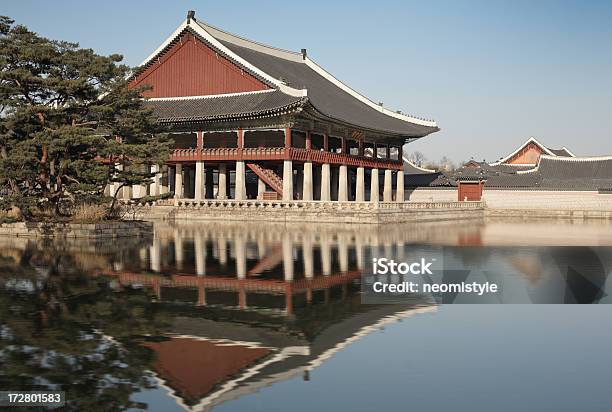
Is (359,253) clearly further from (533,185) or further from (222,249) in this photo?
(533,185)

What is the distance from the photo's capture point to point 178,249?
29.4 meters

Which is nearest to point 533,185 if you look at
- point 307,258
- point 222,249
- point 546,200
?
point 546,200

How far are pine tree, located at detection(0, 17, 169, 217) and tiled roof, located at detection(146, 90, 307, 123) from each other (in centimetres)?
1823

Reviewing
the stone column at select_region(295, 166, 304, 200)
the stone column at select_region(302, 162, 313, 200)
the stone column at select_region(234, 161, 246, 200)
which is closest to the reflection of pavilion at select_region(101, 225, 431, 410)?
the stone column at select_region(234, 161, 246, 200)

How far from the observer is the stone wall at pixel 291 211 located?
51281mm

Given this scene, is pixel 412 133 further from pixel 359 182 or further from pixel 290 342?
pixel 290 342

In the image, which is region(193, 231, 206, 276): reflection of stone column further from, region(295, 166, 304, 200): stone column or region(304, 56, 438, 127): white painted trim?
region(304, 56, 438, 127): white painted trim

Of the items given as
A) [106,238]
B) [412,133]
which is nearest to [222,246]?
[106,238]

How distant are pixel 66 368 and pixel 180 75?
57.0 meters

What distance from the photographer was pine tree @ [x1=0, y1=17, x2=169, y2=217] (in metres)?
34.7

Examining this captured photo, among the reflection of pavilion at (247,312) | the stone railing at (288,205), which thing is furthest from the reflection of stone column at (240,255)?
the stone railing at (288,205)

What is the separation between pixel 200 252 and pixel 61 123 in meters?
13.7

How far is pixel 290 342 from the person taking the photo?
41.2ft

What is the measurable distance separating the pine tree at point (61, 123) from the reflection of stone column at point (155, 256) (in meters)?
5.76
